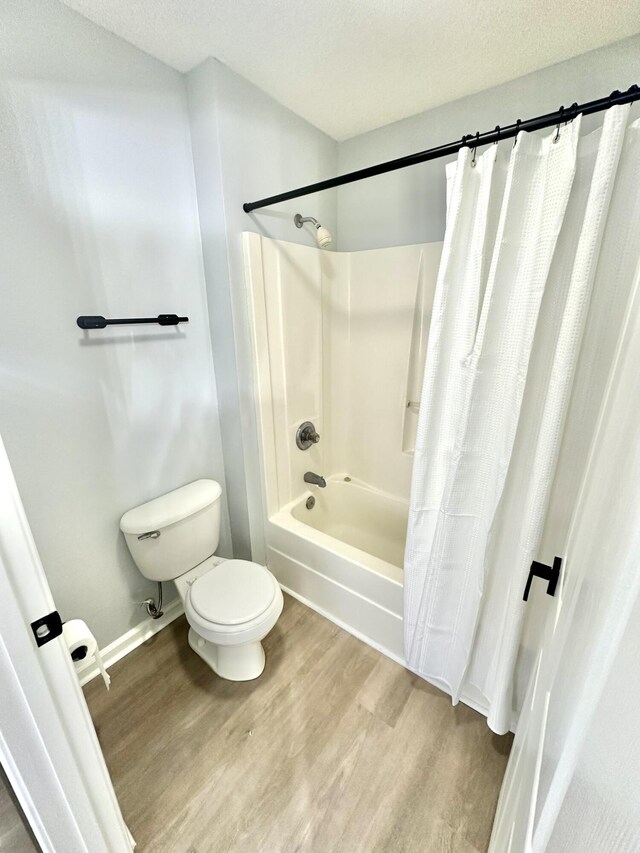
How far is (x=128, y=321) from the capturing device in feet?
4.41

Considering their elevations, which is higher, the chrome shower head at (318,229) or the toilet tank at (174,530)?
the chrome shower head at (318,229)

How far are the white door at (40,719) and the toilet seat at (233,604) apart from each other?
1.84 ft

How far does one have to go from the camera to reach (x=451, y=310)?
3.63 ft

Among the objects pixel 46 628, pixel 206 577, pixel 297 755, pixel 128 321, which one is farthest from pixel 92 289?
pixel 297 755

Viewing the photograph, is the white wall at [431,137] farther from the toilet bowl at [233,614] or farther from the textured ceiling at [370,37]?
the toilet bowl at [233,614]

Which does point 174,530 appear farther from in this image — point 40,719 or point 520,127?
point 520,127


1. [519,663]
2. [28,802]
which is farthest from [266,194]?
[519,663]

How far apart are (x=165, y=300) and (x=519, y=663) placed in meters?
1.96

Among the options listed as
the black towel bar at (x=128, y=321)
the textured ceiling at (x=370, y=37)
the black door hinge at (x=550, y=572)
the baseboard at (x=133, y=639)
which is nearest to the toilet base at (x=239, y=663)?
the baseboard at (x=133, y=639)

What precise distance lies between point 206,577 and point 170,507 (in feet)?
1.17

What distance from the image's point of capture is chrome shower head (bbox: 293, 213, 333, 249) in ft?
5.50

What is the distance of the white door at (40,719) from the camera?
1.78 feet

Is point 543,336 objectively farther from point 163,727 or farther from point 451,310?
point 163,727

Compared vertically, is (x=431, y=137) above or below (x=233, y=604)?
above
